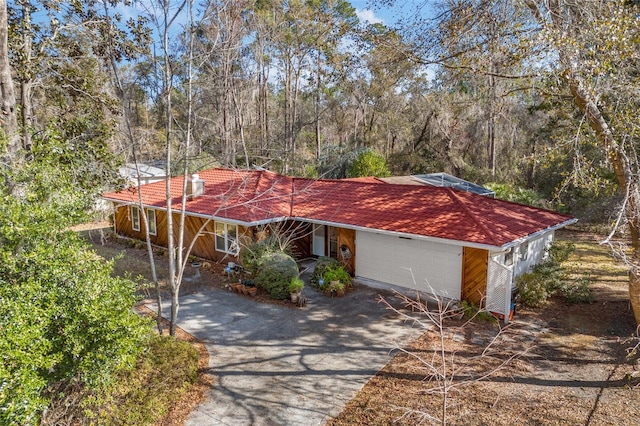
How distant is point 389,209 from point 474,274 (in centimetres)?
376

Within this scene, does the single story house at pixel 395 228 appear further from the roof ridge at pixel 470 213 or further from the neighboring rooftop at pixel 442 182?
the neighboring rooftop at pixel 442 182

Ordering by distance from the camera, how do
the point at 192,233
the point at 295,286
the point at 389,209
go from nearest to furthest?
the point at 295,286 < the point at 389,209 < the point at 192,233

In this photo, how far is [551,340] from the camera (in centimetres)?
945

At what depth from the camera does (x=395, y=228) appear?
1255 cm

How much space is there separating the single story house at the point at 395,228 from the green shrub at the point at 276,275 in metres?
1.79

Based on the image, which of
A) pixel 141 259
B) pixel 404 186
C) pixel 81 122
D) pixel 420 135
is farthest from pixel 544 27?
pixel 420 135

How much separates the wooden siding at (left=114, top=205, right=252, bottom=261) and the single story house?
0.15 feet

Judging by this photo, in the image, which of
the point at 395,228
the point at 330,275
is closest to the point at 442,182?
the point at 395,228

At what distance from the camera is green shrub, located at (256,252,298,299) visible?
478 inches

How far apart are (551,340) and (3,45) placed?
12.9 meters

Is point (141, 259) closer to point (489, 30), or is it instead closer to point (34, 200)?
point (34, 200)

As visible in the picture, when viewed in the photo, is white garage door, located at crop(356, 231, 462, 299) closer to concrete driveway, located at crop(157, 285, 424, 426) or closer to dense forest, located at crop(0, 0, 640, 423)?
concrete driveway, located at crop(157, 285, 424, 426)

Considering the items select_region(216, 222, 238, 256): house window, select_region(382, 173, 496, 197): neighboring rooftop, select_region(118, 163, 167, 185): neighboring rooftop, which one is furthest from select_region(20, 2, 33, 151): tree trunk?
select_region(382, 173, 496, 197): neighboring rooftop

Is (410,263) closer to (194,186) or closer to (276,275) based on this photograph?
(276,275)
